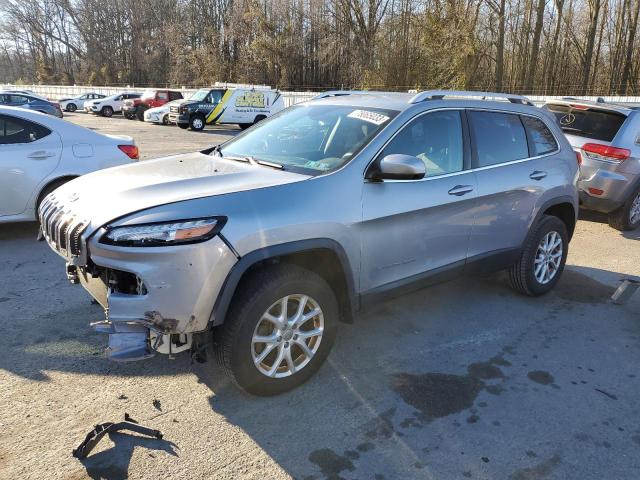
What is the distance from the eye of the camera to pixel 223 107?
24031 millimetres

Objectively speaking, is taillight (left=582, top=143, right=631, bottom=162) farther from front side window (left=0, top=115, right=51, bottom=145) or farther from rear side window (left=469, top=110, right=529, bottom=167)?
front side window (left=0, top=115, right=51, bottom=145)

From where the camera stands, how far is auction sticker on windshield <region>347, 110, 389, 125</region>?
3648mm

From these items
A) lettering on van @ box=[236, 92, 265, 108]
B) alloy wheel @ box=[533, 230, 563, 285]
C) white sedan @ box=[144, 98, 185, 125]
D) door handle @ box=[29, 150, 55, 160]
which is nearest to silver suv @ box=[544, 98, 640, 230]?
alloy wheel @ box=[533, 230, 563, 285]

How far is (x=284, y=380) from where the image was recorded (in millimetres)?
3195

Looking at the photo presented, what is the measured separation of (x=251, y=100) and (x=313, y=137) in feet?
70.0

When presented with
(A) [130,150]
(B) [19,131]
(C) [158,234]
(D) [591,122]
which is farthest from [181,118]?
(C) [158,234]

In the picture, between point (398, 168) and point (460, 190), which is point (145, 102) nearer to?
point (460, 190)

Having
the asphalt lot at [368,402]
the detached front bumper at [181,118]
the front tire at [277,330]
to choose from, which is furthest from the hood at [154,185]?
the detached front bumper at [181,118]

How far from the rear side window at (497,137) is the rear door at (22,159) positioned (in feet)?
14.9

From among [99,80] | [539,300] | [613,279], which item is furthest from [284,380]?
[99,80]

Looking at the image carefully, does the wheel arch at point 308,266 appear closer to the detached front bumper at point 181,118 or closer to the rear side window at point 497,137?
the rear side window at point 497,137

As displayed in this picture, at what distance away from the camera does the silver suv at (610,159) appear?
23.7ft

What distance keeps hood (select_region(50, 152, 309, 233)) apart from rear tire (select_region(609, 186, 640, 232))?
6095 millimetres

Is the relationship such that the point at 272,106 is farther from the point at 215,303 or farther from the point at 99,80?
the point at 99,80
